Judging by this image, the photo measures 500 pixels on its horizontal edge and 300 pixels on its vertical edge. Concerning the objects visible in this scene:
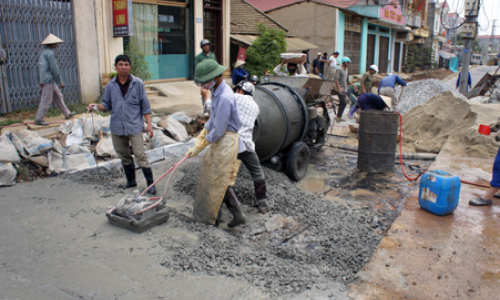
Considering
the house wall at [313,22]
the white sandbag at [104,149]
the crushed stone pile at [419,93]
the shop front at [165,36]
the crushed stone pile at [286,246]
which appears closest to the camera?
A: the crushed stone pile at [286,246]

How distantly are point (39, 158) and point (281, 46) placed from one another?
386 inches

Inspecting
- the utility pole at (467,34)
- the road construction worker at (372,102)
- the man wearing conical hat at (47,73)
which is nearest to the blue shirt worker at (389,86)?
the road construction worker at (372,102)

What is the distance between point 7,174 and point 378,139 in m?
5.70

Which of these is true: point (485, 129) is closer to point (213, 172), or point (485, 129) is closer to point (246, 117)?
point (246, 117)

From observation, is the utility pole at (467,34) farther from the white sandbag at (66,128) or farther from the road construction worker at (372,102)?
the white sandbag at (66,128)

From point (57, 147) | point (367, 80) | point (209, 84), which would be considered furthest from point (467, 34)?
point (57, 147)

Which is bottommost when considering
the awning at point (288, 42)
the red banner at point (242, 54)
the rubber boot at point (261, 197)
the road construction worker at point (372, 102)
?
the rubber boot at point (261, 197)

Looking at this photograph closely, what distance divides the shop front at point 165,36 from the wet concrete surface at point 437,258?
921 cm

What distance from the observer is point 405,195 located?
5.94 metres

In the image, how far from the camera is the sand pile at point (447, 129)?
770 cm

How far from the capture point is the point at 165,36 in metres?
12.5

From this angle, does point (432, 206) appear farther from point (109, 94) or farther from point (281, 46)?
point (281, 46)

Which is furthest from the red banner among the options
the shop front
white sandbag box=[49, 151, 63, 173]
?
white sandbag box=[49, 151, 63, 173]

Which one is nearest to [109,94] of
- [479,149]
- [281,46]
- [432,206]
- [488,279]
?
[432,206]
